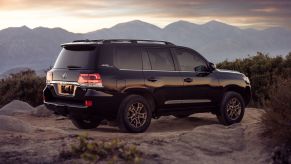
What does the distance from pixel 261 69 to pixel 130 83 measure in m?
11.0

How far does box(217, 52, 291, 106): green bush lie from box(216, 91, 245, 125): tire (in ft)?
19.4

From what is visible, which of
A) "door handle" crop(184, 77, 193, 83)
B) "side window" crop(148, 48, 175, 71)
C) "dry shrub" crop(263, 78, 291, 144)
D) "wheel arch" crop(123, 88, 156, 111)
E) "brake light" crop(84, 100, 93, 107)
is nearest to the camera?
"dry shrub" crop(263, 78, 291, 144)

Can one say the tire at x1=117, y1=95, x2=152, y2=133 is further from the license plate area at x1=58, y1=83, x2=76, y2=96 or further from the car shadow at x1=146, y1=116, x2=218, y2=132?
the car shadow at x1=146, y1=116, x2=218, y2=132

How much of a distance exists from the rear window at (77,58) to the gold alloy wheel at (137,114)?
1.15m

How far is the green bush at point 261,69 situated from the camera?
20078mm

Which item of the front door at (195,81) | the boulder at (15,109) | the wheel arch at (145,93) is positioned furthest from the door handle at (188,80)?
the boulder at (15,109)

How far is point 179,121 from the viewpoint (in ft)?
46.6

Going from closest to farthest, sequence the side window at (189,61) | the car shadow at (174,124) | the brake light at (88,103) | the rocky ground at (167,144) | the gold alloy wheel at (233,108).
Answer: the rocky ground at (167,144), the brake light at (88,103), the side window at (189,61), the car shadow at (174,124), the gold alloy wheel at (233,108)

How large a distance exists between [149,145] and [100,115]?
1790mm

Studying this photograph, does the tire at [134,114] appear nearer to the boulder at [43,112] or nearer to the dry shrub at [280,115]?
the dry shrub at [280,115]

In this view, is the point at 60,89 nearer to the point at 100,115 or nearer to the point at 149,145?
the point at 100,115

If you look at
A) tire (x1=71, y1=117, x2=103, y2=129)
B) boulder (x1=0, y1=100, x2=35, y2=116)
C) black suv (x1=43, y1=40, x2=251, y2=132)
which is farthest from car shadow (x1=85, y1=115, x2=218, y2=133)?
boulder (x1=0, y1=100, x2=35, y2=116)

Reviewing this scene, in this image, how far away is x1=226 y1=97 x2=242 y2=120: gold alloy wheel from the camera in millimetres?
13250

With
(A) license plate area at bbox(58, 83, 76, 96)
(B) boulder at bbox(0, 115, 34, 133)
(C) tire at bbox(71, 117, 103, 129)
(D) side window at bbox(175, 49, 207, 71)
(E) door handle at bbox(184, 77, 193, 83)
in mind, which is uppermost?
(D) side window at bbox(175, 49, 207, 71)
